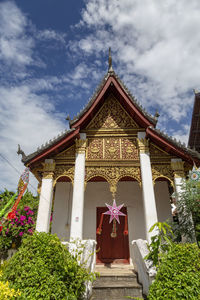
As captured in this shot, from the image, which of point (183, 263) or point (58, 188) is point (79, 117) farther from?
point (183, 263)

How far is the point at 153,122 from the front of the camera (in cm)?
751

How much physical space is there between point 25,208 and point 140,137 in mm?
5596

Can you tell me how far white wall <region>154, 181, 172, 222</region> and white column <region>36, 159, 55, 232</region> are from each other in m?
4.56

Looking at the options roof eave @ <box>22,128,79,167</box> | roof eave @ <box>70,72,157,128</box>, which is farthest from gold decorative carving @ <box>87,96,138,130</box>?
roof eave @ <box>22,128,79,167</box>

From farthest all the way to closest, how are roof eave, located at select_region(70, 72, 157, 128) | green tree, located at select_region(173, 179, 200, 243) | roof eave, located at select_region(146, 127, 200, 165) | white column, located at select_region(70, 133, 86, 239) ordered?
roof eave, located at select_region(70, 72, 157, 128) → roof eave, located at select_region(146, 127, 200, 165) → white column, located at select_region(70, 133, 86, 239) → green tree, located at select_region(173, 179, 200, 243)

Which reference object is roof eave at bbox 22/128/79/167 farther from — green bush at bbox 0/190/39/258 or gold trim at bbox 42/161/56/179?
green bush at bbox 0/190/39/258

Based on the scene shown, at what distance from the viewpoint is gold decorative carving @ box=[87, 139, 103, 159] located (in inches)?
293

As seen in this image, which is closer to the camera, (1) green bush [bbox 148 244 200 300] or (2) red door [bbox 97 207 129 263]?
(1) green bush [bbox 148 244 200 300]

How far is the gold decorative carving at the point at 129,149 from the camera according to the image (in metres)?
7.38

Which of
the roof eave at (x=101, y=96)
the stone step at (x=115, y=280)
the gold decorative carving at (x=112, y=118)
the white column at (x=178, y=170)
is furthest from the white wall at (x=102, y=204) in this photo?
the roof eave at (x=101, y=96)

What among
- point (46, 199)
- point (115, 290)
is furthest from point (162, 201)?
point (46, 199)

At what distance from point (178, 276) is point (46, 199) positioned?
4849 mm

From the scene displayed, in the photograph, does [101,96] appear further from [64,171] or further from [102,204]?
[102,204]

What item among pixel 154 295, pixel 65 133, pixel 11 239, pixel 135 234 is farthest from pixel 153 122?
pixel 11 239
